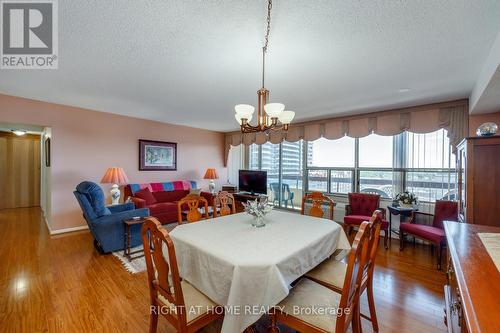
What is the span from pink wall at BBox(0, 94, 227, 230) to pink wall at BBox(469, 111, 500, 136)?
5.88 m

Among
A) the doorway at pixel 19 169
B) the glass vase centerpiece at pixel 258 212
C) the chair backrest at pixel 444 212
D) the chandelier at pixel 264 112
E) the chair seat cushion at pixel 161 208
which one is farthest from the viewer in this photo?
the doorway at pixel 19 169

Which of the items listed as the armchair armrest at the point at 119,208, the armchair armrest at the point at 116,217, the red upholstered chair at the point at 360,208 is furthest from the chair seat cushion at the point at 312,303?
the armchair armrest at the point at 119,208

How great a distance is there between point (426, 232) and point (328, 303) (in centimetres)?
259

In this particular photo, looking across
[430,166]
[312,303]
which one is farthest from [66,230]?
[430,166]

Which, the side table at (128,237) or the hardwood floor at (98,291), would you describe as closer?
the hardwood floor at (98,291)

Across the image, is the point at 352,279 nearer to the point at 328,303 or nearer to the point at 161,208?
the point at 328,303

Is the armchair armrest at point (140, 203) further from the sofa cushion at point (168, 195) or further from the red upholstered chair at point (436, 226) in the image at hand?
the red upholstered chair at point (436, 226)

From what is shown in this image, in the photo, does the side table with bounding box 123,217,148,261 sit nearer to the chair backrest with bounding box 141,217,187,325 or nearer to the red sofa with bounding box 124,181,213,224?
the red sofa with bounding box 124,181,213,224

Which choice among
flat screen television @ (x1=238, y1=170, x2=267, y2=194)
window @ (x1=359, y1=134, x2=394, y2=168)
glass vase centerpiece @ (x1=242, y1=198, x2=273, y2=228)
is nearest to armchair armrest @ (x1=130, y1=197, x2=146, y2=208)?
flat screen television @ (x1=238, y1=170, x2=267, y2=194)

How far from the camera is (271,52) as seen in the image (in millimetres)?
2072

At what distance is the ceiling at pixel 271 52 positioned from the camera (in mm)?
1521

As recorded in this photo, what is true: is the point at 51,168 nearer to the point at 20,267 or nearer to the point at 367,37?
the point at 20,267

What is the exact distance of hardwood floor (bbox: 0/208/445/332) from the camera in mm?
1815

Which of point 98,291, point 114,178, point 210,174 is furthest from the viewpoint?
point 210,174
